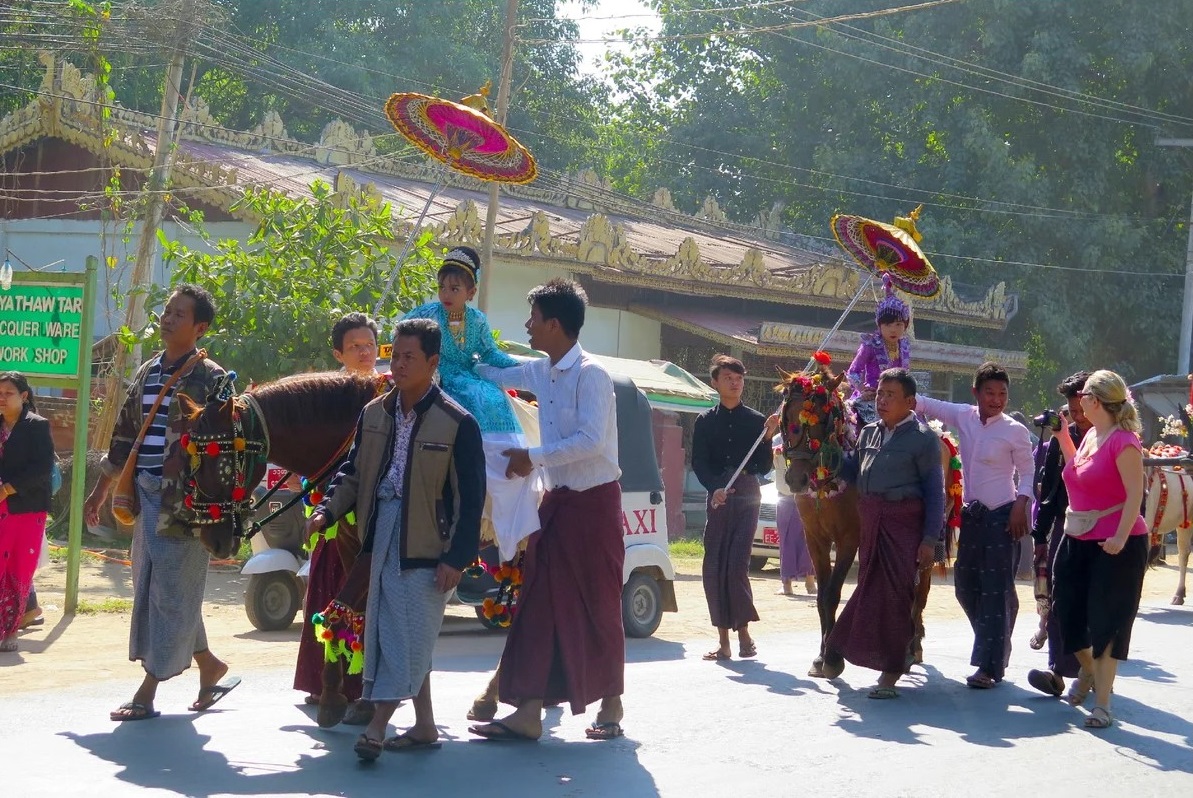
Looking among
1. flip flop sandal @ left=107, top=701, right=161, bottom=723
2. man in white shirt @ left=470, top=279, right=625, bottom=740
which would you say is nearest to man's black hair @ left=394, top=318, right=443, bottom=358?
man in white shirt @ left=470, top=279, right=625, bottom=740

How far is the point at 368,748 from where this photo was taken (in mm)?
5836

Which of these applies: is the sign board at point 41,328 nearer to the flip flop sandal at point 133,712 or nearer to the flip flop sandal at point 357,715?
the flip flop sandal at point 133,712

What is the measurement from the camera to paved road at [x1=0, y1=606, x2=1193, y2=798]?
5691mm

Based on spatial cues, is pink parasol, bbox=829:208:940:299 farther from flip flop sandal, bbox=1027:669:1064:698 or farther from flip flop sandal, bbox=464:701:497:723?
flip flop sandal, bbox=464:701:497:723

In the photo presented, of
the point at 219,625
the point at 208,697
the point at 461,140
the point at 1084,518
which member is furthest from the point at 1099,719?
the point at 219,625

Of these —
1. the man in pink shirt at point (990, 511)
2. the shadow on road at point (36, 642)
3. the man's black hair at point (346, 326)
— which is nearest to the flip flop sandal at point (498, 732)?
the man's black hair at point (346, 326)

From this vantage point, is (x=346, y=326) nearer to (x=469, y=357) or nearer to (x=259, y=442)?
(x=469, y=357)

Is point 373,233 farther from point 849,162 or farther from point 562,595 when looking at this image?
point 849,162

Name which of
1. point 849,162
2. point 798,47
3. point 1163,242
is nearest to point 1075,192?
point 1163,242

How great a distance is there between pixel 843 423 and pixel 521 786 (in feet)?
13.2

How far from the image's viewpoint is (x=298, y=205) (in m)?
14.0

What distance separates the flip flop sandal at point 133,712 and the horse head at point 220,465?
0.87m

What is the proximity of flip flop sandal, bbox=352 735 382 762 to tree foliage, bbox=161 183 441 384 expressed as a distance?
7437 mm

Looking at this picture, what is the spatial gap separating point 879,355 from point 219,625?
16.9 ft
